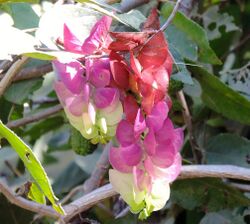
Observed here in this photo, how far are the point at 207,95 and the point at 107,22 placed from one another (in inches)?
11.8

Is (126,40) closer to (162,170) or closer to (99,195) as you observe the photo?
(162,170)

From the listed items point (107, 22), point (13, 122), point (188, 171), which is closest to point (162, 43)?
point (107, 22)

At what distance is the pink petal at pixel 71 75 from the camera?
0.56 meters

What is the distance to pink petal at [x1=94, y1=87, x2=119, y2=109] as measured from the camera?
560mm

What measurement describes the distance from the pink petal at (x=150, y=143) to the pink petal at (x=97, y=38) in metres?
0.08

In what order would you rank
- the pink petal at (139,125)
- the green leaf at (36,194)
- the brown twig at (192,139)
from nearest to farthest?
the pink petal at (139,125), the green leaf at (36,194), the brown twig at (192,139)

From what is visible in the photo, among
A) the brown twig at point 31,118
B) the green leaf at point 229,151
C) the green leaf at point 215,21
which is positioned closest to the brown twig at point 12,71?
the brown twig at point 31,118

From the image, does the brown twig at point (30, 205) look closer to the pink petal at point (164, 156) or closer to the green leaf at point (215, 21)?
the pink petal at point (164, 156)

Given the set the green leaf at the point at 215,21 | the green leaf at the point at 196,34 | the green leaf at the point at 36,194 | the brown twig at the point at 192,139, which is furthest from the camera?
the green leaf at the point at 215,21

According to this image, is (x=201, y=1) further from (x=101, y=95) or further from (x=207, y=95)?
(x=101, y=95)

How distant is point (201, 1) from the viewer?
3.55 ft

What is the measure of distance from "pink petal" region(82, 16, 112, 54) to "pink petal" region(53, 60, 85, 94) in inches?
0.6

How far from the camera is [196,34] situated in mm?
799

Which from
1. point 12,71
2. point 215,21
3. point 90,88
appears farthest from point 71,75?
point 215,21
